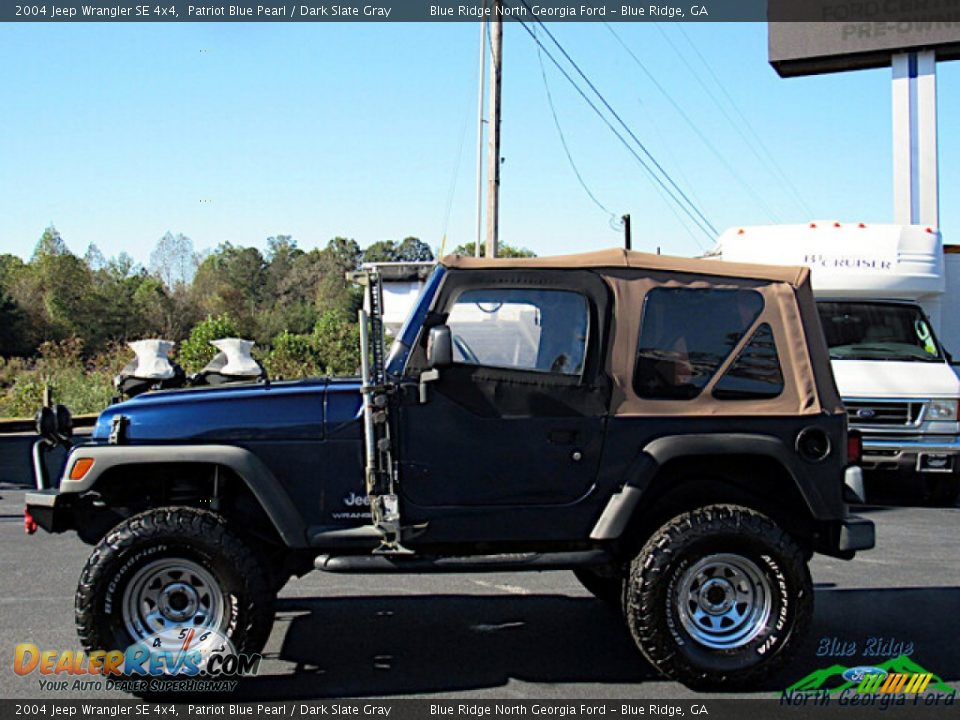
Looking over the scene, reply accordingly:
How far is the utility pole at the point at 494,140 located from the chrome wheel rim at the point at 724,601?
14.8 m

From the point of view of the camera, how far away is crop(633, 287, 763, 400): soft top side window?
538cm

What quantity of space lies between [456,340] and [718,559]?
175 centimetres

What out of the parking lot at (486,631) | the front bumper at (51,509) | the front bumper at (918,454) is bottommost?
the parking lot at (486,631)

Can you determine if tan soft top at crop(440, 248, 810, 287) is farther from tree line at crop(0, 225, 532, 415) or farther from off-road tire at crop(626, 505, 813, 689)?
tree line at crop(0, 225, 532, 415)

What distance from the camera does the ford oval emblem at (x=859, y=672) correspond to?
5383mm

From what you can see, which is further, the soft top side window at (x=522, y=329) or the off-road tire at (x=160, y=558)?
the soft top side window at (x=522, y=329)

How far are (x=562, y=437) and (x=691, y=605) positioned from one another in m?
1.08

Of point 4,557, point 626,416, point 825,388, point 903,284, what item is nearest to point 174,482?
point 626,416

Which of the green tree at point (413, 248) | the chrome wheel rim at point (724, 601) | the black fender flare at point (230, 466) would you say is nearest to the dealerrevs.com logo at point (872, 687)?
the chrome wheel rim at point (724, 601)

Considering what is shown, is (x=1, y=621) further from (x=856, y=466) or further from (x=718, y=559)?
(x=856, y=466)

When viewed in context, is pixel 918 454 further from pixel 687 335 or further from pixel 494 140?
pixel 494 140

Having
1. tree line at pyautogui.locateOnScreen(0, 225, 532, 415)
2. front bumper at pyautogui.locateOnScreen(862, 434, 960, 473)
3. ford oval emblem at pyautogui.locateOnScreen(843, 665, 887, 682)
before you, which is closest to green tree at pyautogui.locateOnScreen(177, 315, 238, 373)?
tree line at pyautogui.locateOnScreen(0, 225, 532, 415)

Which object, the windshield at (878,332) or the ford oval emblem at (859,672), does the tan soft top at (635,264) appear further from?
the windshield at (878,332)

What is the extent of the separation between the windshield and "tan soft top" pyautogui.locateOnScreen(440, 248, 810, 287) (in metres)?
6.23
